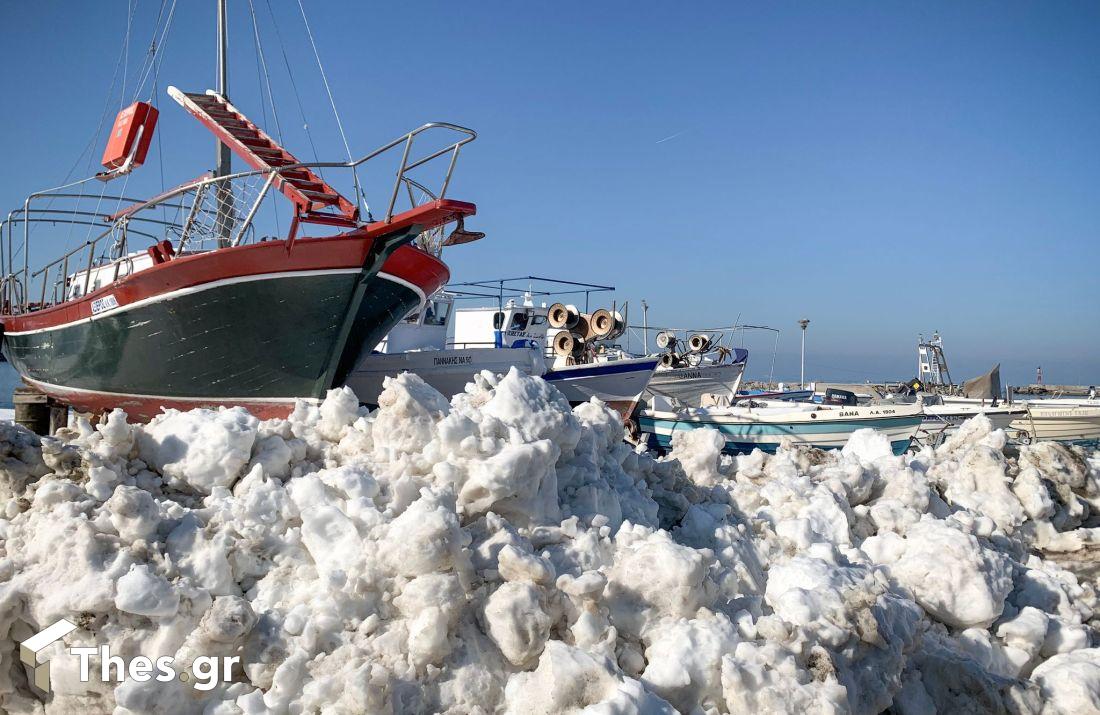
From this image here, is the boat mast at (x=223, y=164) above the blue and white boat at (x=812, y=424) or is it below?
above

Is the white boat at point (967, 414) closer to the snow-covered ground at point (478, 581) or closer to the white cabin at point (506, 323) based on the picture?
the white cabin at point (506, 323)

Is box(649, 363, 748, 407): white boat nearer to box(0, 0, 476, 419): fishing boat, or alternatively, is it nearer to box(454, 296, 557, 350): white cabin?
box(454, 296, 557, 350): white cabin

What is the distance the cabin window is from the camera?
1536 cm

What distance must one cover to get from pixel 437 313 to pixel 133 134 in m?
6.67

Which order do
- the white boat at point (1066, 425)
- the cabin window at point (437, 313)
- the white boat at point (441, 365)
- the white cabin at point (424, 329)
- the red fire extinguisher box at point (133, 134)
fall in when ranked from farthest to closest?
the cabin window at point (437, 313) → the white cabin at point (424, 329) → the white boat at point (1066, 425) → the white boat at point (441, 365) → the red fire extinguisher box at point (133, 134)

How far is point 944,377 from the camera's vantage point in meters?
24.5

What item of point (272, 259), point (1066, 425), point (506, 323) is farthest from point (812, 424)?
point (272, 259)

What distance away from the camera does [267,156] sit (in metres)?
10.0

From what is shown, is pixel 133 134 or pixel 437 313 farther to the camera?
pixel 437 313

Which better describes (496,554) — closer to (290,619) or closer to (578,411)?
(290,619)

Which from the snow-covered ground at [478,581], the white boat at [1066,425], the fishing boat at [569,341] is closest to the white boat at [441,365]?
the fishing boat at [569,341]

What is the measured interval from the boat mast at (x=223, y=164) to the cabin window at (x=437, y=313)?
16.7 ft

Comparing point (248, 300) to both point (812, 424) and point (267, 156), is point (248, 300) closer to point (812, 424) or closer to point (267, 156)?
point (267, 156)

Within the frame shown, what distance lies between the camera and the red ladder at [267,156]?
866 cm
